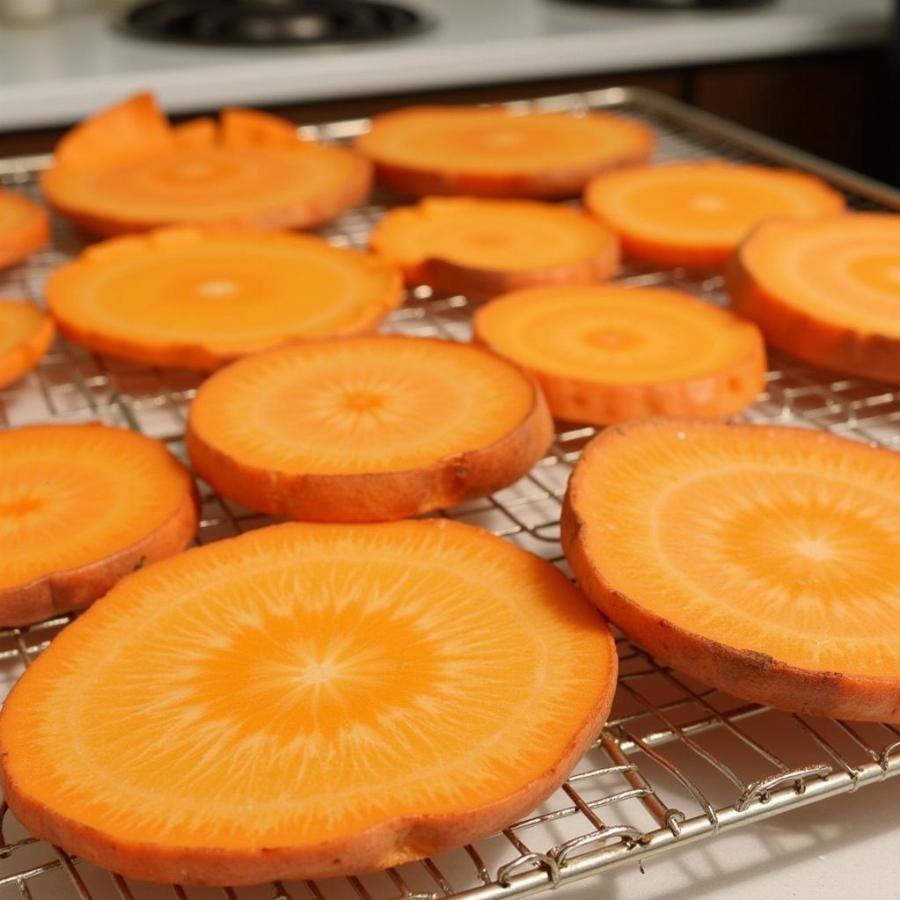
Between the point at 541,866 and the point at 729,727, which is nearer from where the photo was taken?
the point at 541,866

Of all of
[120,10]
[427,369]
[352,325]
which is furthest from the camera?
[120,10]

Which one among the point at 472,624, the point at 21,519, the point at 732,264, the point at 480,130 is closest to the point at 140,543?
the point at 21,519

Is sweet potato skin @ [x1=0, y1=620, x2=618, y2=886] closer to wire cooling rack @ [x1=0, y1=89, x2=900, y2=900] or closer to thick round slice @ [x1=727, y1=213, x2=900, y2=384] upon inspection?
wire cooling rack @ [x1=0, y1=89, x2=900, y2=900]

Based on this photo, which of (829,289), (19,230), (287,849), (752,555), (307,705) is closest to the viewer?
(287,849)

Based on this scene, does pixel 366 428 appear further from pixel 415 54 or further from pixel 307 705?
pixel 415 54

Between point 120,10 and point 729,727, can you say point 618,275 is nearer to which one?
point 729,727

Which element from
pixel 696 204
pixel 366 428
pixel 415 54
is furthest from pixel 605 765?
pixel 415 54

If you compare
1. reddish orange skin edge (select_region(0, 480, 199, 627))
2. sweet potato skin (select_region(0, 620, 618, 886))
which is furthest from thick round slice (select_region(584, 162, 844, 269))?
sweet potato skin (select_region(0, 620, 618, 886))
